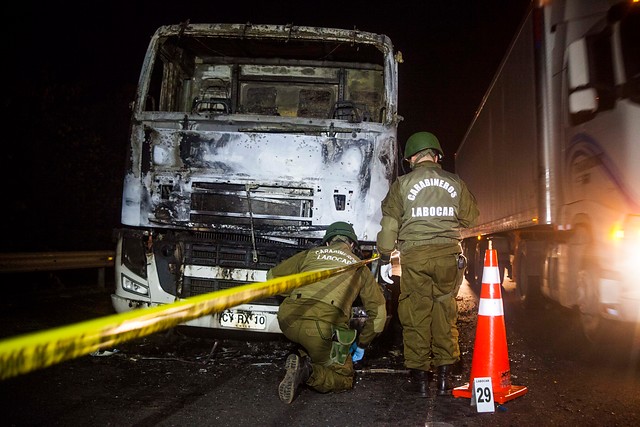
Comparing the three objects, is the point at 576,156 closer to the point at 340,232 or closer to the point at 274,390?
the point at 340,232

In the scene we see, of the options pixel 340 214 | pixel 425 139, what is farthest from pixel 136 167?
pixel 425 139

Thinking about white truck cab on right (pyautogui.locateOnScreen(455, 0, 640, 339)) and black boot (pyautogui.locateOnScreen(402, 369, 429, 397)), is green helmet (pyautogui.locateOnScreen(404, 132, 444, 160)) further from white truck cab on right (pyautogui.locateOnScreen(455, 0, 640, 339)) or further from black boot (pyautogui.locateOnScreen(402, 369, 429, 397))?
white truck cab on right (pyautogui.locateOnScreen(455, 0, 640, 339))

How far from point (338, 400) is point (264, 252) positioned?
157 cm

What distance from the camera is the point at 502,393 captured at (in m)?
3.45

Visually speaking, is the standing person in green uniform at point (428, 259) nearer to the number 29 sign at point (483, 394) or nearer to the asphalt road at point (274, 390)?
the asphalt road at point (274, 390)

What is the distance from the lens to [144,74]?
520 centimetres

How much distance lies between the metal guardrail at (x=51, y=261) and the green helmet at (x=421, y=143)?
6.37 meters

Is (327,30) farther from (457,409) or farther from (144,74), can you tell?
(457,409)

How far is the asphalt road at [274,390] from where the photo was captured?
318 cm

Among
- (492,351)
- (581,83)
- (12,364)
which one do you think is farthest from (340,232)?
(12,364)

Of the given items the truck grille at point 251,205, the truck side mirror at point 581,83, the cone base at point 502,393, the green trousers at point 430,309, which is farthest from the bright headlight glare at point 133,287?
the truck side mirror at point 581,83

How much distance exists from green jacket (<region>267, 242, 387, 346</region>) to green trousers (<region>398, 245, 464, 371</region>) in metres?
0.23

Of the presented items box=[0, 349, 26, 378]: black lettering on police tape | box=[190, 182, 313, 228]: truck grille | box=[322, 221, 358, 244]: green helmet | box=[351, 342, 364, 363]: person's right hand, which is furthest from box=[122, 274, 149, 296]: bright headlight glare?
box=[0, 349, 26, 378]: black lettering on police tape

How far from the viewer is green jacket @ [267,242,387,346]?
369 centimetres
